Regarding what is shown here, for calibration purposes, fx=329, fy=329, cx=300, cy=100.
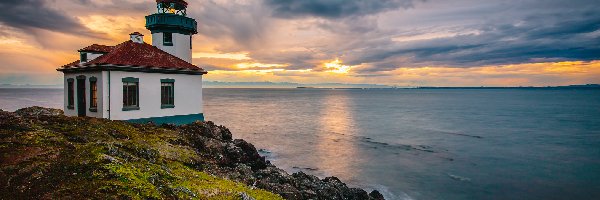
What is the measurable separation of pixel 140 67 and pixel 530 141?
131ft

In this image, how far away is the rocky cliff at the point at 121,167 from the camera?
7.00 meters

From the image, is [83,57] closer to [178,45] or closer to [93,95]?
[93,95]

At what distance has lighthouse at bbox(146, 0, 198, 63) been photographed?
2492 cm

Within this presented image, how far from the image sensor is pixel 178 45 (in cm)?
2552

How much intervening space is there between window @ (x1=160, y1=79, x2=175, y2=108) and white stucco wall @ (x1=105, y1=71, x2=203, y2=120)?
0.73 ft

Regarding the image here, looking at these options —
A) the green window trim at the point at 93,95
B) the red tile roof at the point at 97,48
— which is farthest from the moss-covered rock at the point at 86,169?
the red tile roof at the point at 97,48

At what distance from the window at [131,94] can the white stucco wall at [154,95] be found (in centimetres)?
18

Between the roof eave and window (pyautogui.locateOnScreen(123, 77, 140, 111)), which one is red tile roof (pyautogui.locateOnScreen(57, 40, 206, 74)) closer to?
the roof eave

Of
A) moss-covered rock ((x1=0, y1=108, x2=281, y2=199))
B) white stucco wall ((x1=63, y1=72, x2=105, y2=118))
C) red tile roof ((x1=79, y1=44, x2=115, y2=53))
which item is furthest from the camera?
red tile roof ((x1=79, y1=44, x2=115, y2=53))

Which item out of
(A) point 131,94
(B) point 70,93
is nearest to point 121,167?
(A) point 131,94

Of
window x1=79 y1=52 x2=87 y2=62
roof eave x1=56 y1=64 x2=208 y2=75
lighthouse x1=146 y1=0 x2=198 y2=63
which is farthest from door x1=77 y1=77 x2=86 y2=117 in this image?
lighthouse x1=146 y1=0 x2=198 y2=63

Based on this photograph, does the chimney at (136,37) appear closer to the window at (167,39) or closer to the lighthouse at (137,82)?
the lighthouse at (137,82)

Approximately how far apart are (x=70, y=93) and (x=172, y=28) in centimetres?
821

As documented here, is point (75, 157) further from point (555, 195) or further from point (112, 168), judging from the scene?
point (555, 195)
